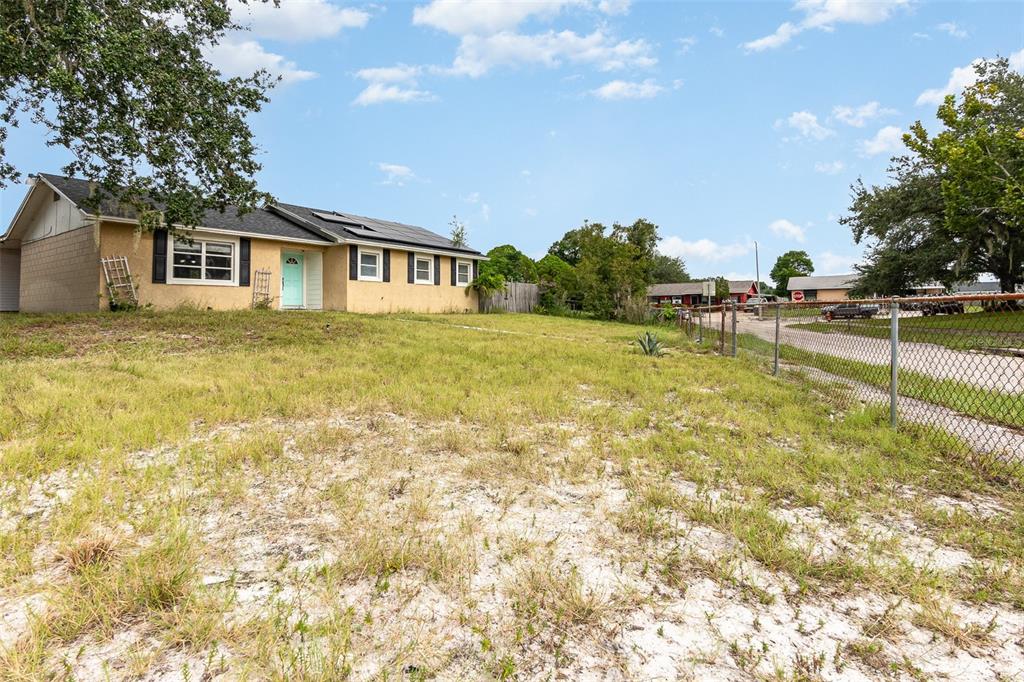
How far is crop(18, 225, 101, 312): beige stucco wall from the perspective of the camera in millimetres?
12930

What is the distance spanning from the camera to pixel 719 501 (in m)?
2.60

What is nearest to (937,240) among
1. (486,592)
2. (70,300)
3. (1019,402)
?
(1019,402)

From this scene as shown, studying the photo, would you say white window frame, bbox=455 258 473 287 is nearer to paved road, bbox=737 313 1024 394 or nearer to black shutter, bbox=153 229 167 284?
black shutter, bbox=153 229 167 284

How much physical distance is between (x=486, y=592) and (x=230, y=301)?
51.4 ft

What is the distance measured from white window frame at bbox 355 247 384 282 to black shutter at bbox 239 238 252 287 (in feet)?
11.3

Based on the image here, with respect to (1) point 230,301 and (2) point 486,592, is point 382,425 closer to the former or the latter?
(2) point 486,592

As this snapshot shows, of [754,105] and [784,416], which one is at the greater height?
[754,105]

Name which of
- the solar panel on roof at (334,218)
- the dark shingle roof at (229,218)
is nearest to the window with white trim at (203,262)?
the dark shingle roof at (229,218)

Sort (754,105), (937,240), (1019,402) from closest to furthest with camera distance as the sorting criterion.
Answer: (1019,402) < (754,105) < (937,240)

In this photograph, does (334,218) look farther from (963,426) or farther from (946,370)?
(963,426)

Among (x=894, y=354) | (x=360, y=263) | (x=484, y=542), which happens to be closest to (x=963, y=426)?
(x=894, y=354)

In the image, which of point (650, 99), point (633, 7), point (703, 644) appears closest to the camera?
point (703, 644)

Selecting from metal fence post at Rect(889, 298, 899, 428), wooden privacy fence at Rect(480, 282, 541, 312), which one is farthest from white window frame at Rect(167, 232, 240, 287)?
metal fence post at Rect(889, 298, 899, 428)

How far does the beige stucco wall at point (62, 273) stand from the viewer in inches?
509
